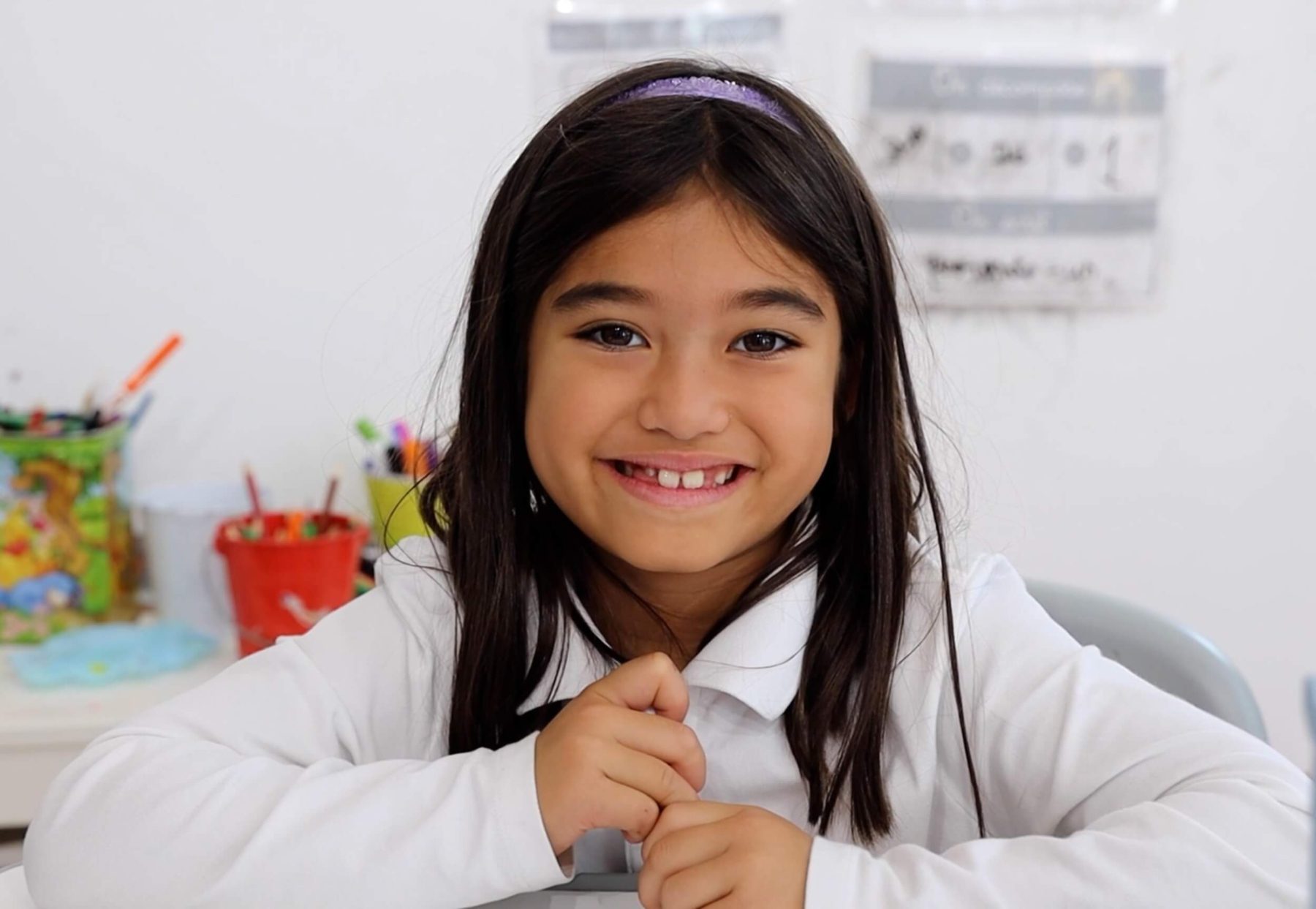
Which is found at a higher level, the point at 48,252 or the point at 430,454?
the point at 48,252

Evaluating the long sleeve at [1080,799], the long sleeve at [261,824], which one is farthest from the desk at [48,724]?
the long sleeve at [1080,799]

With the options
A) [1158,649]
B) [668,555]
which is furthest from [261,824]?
[1158,649]

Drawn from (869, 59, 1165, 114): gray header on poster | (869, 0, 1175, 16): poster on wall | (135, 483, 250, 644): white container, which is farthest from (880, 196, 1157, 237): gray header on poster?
(135, 483, 250, 644): white container

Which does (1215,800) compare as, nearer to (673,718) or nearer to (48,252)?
(673,718)

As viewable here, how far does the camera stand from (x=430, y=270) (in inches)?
58.2

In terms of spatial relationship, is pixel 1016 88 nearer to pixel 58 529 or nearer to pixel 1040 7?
pixel 1040 7

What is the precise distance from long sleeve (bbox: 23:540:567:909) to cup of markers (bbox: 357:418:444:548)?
0.57m

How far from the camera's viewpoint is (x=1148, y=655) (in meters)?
0.84

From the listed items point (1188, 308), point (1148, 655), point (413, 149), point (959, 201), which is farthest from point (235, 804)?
point (1188, 308)

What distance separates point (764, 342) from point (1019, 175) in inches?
37.8

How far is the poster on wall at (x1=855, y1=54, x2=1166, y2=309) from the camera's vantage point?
1536 mm

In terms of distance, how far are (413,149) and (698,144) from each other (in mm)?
818

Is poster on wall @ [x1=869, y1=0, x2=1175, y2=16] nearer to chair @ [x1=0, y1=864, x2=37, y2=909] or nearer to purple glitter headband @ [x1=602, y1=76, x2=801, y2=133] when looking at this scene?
purple glitter headband @ [x1=602, y1=76, x2=801, y2=133]

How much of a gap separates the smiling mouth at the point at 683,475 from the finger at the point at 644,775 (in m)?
0.18
